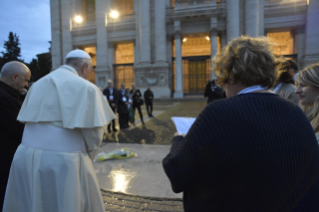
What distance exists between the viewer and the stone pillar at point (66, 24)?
24.4 m

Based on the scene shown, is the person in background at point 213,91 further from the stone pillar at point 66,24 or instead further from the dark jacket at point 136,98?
the stone pillar at point 66,24

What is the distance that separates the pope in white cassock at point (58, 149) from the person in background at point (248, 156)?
40.2 inches

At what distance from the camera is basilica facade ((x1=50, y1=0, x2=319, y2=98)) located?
19.3 metres

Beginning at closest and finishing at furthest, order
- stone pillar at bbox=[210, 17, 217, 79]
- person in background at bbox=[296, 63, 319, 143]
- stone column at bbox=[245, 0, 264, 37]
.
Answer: person in background at bbox=[296, 63, 319, 143] → stone column at bbox=[245, 0, 264, 37] → stone pillar at bbox=[210, 17, 217, 79]

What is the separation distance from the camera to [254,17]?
19.0 m

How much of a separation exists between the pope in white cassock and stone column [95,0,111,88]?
22.1m

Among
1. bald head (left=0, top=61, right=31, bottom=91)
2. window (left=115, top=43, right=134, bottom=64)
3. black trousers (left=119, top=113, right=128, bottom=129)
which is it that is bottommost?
black trousers (left=119, top=113, right=128, bottom=129)

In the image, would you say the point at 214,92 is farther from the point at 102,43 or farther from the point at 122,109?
the point at 102,43

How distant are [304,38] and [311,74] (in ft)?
74.2

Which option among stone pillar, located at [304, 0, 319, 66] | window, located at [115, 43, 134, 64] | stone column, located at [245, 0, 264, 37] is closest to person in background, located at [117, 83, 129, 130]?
stone column, located at [245, 0, 264, 37]

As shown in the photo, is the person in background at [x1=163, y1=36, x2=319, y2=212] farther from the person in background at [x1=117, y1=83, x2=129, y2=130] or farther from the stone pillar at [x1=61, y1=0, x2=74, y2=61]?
the stone pillar at [x1=61, y1=0, x2=74, y2=61]

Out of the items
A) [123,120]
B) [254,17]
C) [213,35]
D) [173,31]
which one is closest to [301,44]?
[254,17]

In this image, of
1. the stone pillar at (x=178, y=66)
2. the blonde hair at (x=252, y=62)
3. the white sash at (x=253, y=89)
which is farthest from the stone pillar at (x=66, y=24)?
the white sash at (x=253, y=89)

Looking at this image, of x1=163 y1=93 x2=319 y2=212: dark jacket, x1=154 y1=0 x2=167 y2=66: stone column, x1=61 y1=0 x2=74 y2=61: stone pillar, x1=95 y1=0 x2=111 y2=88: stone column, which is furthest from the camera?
x1=61 y1=0 x2=74 y2=61: stone pillar
